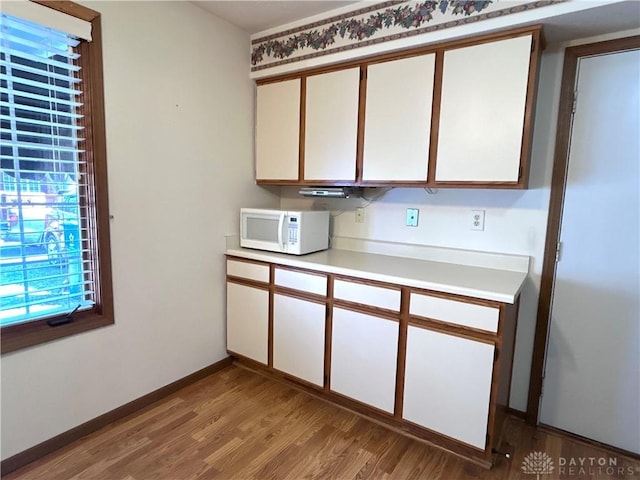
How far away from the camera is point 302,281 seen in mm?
2305

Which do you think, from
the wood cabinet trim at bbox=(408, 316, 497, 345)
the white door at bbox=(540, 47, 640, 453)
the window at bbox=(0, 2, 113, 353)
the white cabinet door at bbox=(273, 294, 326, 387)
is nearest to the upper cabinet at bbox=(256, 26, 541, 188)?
the white door at bbox=(540, 47, 640, 453)

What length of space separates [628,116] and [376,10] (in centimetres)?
141

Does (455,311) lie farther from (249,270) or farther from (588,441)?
(249,270)

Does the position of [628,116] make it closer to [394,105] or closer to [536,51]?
[536,51]

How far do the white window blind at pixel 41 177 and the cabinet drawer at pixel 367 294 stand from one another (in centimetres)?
138

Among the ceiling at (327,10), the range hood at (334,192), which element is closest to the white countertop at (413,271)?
the range hood at (334,192)

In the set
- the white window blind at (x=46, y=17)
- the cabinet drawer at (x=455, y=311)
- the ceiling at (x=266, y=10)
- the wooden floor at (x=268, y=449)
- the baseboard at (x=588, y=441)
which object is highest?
the ceiling at (x=266, y=10)

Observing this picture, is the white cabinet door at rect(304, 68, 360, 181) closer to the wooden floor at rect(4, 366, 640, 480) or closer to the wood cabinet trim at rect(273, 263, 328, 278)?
the wood cabinet trim at rect(273, 263, 328, 278)

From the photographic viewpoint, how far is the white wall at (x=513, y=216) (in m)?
2.01

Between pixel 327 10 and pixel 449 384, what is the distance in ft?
7.36

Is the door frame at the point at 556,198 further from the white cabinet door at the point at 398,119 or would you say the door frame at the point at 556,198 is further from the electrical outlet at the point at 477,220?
the white cabinet door at the point at 398,119

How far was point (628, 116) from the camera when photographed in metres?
1.81

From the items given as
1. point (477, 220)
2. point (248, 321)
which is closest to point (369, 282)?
point (477, 220)

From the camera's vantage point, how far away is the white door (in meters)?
1.84
